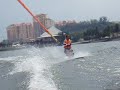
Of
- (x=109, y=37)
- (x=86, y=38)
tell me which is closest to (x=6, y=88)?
(x=109, y=37)

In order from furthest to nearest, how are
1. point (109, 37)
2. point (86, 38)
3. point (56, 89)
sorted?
point (86, 38) < point (109, 37) < point (56, 89)

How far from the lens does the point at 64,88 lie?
1675 cm

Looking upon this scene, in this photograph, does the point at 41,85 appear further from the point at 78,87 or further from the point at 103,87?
the point at 103,87

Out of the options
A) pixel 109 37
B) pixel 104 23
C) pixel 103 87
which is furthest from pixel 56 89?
pixel 104 23

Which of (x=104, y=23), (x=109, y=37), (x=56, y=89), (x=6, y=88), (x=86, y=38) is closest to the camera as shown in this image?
(x=56, y=89)

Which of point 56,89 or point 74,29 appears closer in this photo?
point 56,89

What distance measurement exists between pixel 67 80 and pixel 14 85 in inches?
121

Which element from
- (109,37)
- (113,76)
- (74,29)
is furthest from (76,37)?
(113,76)

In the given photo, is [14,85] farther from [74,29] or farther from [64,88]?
[74,29]

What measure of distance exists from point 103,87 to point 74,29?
178 m

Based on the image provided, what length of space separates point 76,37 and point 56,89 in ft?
422

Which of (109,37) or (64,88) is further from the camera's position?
(109,37)

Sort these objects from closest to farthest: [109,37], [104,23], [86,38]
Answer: [109,37], [86,38], [104,23]

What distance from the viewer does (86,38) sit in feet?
463
